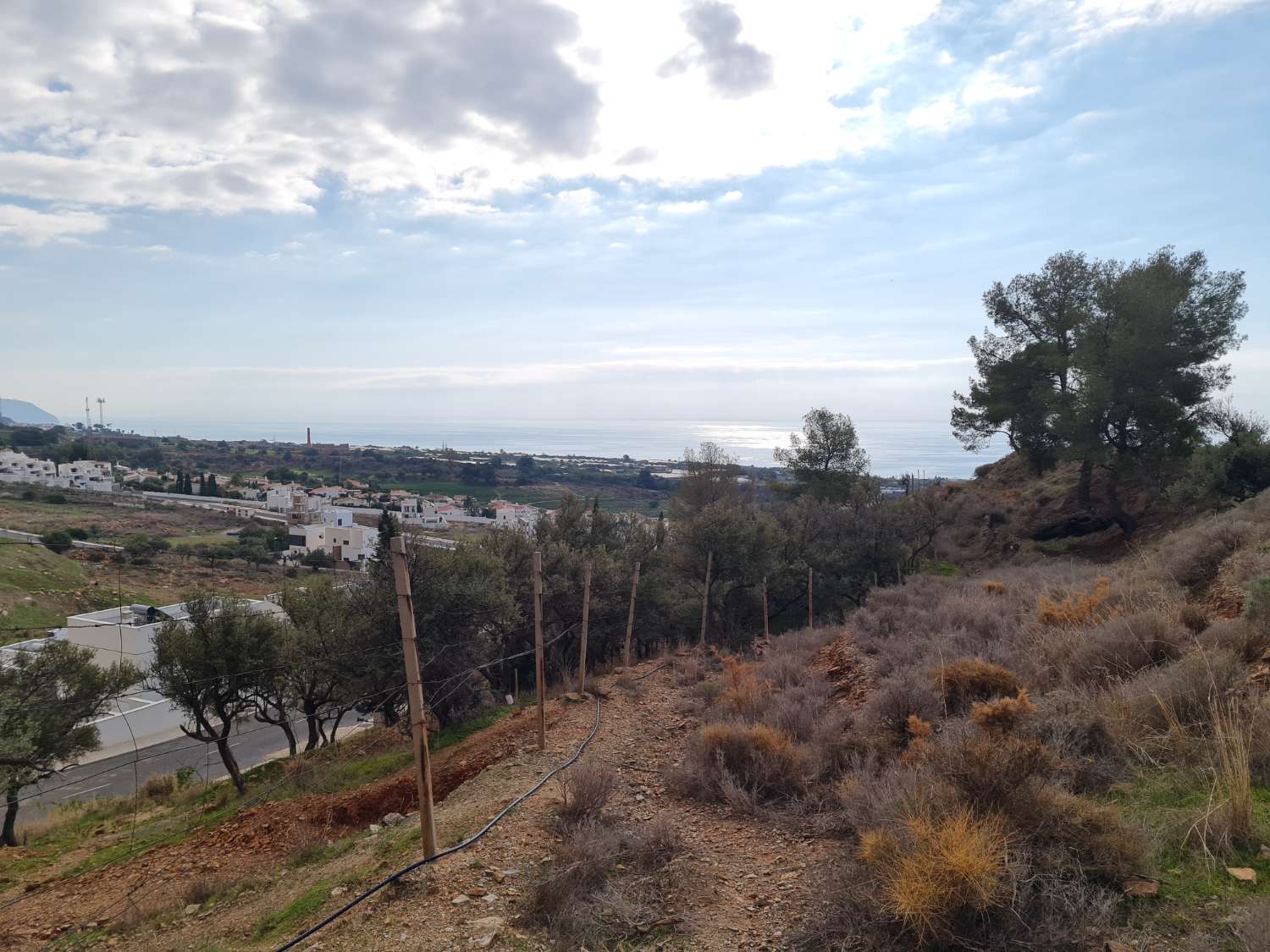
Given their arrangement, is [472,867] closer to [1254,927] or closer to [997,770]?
Answer: [997,770]

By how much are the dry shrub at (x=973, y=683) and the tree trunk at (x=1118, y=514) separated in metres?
19.7

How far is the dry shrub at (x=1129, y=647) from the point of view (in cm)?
648

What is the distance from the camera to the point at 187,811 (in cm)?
1284

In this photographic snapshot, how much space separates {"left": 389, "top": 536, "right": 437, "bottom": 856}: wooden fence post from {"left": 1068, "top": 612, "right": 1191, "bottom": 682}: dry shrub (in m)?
5.90

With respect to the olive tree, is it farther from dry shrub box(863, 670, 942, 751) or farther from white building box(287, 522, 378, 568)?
white building box(287, 522, 378, 568)

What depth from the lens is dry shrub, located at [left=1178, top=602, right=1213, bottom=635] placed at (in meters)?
7.04

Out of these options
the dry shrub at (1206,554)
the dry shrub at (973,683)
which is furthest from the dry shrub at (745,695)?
the dry shrub at (1206,554)

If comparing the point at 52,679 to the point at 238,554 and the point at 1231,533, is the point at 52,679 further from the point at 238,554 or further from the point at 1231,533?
the point at 238,554

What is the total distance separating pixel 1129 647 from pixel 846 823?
11.6 ft

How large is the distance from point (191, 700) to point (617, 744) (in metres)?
11.5

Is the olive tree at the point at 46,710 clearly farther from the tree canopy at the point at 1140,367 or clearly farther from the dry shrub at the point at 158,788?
the tree canopy at the point at 1140,367

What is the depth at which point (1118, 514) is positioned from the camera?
22.8m

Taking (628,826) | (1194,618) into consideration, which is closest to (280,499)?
(628,826)

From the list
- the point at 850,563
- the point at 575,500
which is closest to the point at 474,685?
the point at 575,500
